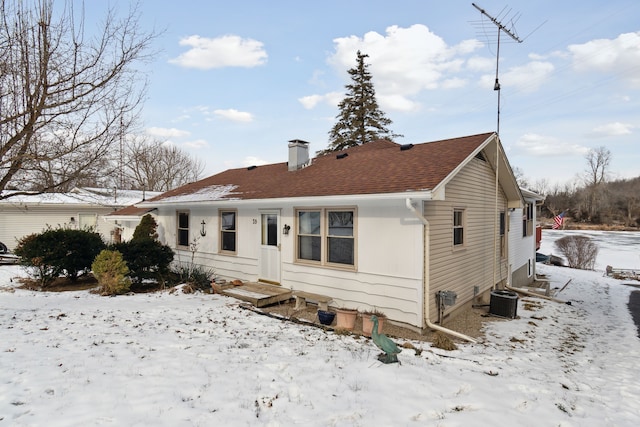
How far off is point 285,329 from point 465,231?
5.18m

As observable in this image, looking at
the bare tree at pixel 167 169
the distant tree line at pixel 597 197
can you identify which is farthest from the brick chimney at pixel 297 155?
the distant tree line at pixel 597 197

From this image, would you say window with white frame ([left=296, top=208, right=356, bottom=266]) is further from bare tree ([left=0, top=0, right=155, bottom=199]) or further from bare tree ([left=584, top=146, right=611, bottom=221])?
bare tree ([left=584, top=146, right=611, bottom=221])

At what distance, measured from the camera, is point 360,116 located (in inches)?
1123

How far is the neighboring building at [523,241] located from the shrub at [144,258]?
11.6 metres

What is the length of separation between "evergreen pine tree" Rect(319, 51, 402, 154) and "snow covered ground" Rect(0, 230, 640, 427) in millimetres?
22973

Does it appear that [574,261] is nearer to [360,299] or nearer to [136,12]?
[360,299]

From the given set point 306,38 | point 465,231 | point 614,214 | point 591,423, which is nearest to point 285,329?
point 591,423

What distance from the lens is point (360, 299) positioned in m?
7.50

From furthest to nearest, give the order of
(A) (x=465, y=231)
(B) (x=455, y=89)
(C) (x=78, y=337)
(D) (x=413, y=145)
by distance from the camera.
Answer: (B) (x=455, y=89)
(D) (x=413, y=145)
(A) (x=465, y=231)
(C) (x=78, y=337)

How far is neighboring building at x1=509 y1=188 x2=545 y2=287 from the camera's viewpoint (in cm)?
1246

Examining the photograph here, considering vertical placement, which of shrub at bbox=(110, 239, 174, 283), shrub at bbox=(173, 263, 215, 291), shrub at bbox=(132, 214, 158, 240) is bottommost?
shrub at bbox=(173, 263, 215, 291)

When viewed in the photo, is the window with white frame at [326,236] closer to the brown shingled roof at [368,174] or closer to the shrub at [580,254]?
the brown shingled roof at [368,174]

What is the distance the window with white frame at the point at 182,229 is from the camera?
11.9 meters

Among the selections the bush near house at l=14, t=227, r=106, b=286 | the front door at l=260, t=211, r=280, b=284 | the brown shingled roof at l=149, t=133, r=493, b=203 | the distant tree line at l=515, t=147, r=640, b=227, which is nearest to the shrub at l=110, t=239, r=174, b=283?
the bush near house at l=14, t=227, r=106, b=286
